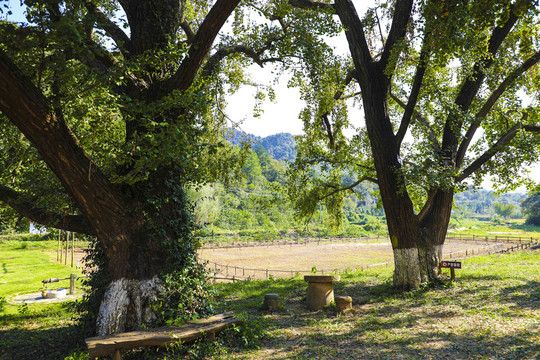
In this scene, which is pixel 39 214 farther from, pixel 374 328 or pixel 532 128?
pixel 532 128

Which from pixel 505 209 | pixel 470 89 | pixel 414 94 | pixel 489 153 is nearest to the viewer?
pixel 414 94

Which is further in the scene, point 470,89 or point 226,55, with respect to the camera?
point 470,89

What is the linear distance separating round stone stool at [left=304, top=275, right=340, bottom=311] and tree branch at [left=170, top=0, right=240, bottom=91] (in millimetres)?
5228

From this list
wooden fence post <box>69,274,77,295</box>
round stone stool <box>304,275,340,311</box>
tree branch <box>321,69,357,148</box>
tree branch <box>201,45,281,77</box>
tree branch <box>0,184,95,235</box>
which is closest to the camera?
tree branch <box>0,184,95,235</box>

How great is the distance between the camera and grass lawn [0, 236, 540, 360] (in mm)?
5277

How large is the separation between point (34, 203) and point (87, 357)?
299cm

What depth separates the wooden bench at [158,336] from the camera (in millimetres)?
4621

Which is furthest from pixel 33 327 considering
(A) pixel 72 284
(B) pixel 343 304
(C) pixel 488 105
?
(C) pixel 488 105

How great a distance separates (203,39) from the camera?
6090 mm

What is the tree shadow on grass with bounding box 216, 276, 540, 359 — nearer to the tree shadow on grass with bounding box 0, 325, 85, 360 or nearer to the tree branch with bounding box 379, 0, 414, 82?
the tree shadow on grass with bounding box 0, 325, 85, 360


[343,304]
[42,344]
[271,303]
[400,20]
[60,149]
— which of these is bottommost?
[42,344]

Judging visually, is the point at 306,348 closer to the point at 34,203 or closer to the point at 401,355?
the point at 401,355

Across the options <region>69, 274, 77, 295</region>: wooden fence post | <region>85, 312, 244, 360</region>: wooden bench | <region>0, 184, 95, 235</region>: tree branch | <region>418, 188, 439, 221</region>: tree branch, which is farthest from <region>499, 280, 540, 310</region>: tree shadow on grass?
<region>69, 274, 77, 295</region>: wooden fence post

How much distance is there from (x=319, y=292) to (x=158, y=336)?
14.0 feet
